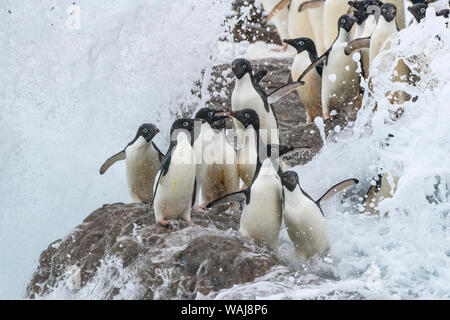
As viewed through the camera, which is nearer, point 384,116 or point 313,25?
point 384,116

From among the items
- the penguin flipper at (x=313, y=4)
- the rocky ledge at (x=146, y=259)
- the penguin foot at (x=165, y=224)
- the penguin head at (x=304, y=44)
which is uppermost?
the penguin flipper at (x=313, y=4)

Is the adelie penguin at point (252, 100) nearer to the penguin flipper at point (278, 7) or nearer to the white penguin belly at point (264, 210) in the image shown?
the white penguin belly at point (264, 210)

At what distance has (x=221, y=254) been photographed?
391 centimetres

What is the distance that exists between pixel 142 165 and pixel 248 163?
625 mm

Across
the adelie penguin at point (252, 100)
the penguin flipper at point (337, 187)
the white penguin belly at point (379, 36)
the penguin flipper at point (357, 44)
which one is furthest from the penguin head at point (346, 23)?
the penguin flipper at point (337, 187)

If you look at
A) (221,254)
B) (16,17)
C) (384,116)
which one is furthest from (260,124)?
(16,17)

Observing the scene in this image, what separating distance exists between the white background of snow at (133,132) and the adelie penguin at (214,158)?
585 millimetres

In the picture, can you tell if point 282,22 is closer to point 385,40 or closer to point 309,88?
point 309,88

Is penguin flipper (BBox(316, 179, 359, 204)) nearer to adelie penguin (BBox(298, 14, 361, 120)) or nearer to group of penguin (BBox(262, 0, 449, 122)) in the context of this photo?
group of penguin (BBox(262, 0, 449, 122))

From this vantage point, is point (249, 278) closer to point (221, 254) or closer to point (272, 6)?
point (221, 254)

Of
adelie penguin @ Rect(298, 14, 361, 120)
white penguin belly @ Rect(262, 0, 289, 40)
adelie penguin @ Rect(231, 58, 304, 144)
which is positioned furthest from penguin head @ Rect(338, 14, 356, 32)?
white penguin belly @ Rect(262, 0, 289, 40)

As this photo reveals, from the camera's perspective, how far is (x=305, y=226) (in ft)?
13.4

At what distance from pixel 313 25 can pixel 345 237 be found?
348 cm

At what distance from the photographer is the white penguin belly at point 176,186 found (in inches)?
171
